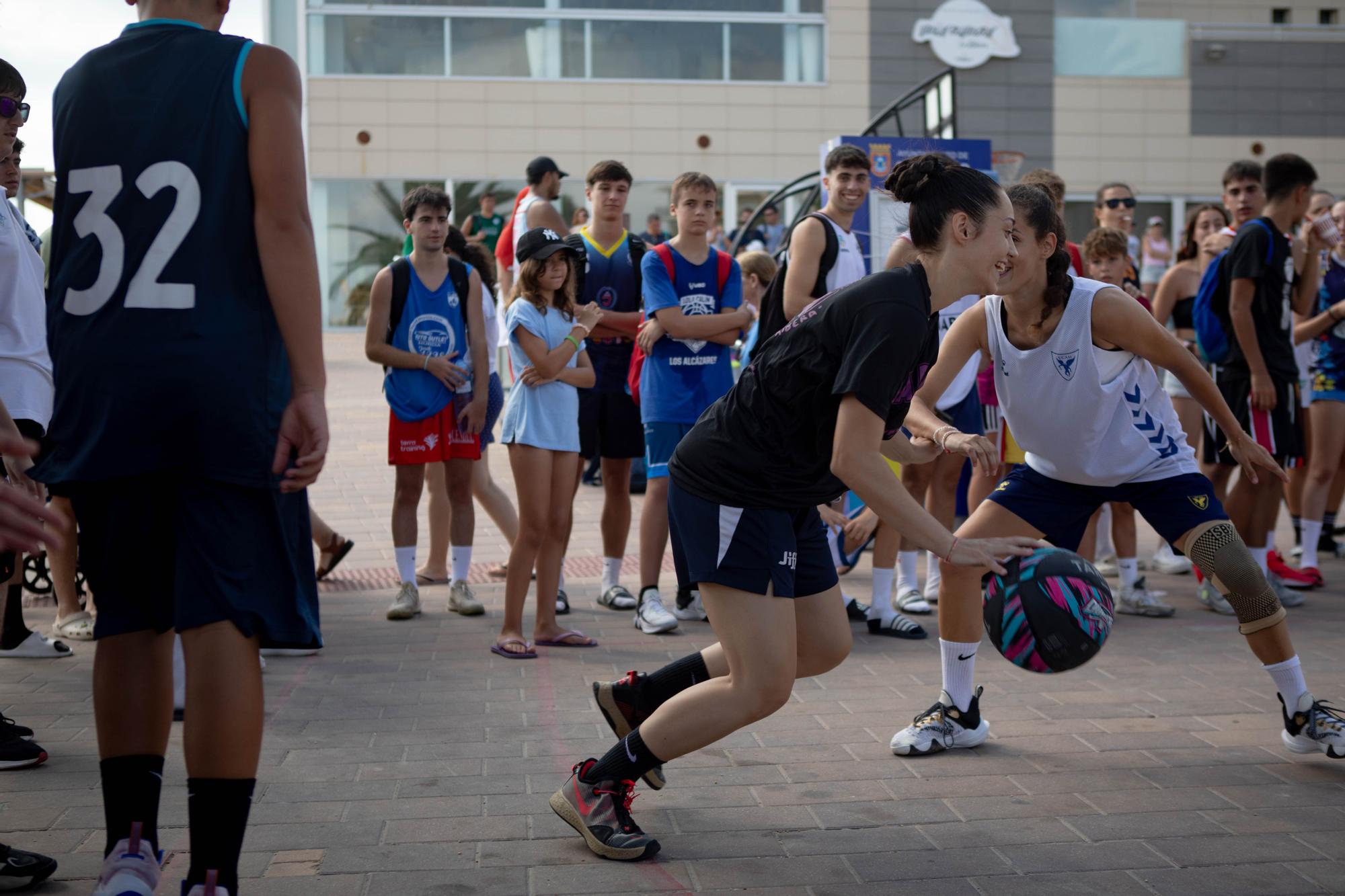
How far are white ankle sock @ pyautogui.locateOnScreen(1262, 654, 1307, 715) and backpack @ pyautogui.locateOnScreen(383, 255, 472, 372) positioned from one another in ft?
15.1

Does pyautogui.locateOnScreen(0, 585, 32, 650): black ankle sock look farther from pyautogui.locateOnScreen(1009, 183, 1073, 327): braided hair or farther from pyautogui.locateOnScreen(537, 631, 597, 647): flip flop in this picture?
pyautogui.locateOnScreen(1009, 183, 1073, 327): braided hair

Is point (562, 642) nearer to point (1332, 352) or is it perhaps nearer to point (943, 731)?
point (943, 731)

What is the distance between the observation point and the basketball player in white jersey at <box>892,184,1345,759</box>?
4445 mm

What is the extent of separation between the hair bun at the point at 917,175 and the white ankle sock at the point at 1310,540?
5.51 meters

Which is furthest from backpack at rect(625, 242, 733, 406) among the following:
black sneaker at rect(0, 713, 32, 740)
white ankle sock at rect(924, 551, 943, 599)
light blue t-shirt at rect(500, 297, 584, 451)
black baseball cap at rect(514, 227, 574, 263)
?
black sneaker at rect(0, 713, 32, 740)

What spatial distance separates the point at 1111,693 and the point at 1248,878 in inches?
81.4

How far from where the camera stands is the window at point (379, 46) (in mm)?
27938

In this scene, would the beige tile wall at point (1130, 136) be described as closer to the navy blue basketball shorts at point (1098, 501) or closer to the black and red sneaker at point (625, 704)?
the navy blue basketball shorts at point (1098, 501)

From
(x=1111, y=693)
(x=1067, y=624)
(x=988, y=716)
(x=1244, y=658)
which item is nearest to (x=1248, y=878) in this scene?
(x=1067, y=624)

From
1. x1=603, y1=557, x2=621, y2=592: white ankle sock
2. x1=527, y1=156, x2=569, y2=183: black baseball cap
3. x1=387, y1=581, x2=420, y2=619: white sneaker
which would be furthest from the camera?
x1=527, y1=156, x2=569, y2=183: black baseball cap

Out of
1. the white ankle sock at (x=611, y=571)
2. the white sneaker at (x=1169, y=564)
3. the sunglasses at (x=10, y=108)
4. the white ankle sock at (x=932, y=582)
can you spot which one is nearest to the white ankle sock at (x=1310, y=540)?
the white sneaker at (x=1169, y=564)

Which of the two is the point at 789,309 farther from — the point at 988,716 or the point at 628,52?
the point at 628,52

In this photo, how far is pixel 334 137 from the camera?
28391 mm

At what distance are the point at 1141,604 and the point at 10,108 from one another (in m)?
5.89
